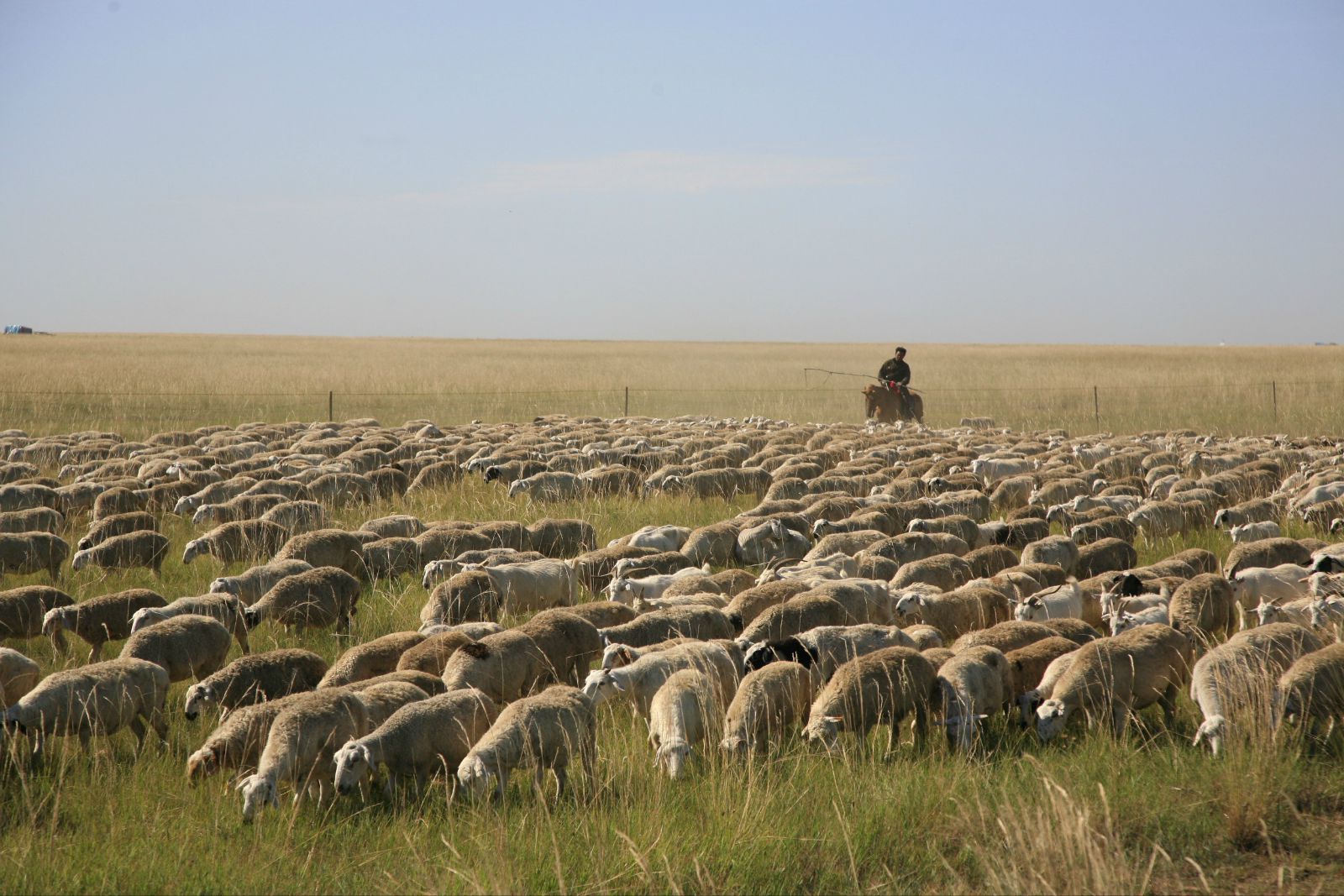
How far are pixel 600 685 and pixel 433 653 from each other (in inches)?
58.0

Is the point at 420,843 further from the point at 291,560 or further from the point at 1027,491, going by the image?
the point at 1027,491

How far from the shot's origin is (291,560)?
992 cm

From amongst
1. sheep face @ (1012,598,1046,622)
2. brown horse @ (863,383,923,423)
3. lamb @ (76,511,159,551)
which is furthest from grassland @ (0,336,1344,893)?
brown horse @ (863,383,923,423)

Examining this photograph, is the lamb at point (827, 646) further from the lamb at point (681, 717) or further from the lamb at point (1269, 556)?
the lamb at point (1269, 556)

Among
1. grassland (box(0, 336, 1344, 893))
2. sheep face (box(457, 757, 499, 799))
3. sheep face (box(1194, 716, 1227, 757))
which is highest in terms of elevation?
sheep face (box(1194, 716, 1227, 757))

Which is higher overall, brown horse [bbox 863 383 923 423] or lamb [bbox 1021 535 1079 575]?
brown horse [bbox 863 383 923 423]

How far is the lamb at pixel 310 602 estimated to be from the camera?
8898 mm

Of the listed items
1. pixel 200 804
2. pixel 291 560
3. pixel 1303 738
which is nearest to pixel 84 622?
pixel 291 560

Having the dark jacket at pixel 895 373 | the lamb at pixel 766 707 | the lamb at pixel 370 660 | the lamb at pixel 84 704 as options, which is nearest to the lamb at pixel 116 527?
the lamb at pixel 370 660

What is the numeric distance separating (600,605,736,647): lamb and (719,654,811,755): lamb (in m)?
1.37

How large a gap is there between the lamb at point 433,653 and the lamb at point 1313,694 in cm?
509

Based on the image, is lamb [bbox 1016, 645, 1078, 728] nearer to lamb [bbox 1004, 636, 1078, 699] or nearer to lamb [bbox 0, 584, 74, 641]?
lamb [bbox 1004, 636, 1078, 699]

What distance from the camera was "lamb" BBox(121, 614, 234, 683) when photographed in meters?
7.29

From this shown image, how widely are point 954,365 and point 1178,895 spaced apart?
56.3 m
